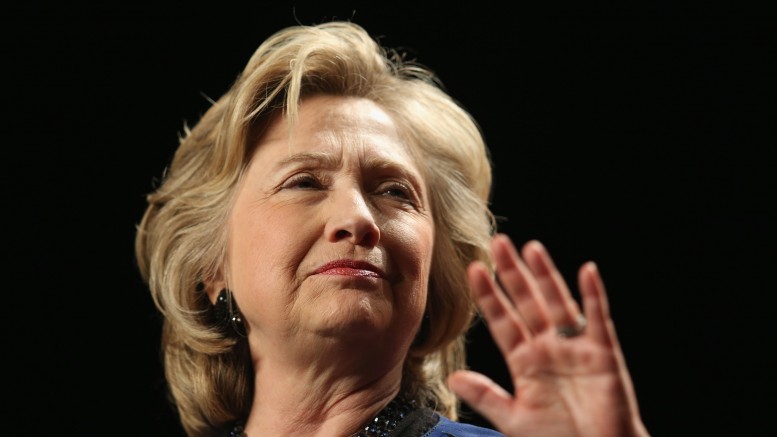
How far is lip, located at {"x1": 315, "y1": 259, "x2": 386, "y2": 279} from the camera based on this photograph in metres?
1.79

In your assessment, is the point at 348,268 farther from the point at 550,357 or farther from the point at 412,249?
the point at 550,357

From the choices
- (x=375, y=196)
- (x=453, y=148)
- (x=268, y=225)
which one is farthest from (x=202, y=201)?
(x=453, y=148)

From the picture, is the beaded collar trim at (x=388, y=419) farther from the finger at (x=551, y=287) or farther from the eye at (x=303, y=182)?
the finger at (x=551, y=287)

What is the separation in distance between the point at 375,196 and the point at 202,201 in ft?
1.63

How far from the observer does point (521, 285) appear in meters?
1.34

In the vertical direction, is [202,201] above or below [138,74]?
below

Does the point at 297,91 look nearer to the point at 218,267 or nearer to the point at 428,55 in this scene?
the point at 218,267

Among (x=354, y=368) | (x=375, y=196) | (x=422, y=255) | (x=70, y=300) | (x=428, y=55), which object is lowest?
(x=70, y=300)

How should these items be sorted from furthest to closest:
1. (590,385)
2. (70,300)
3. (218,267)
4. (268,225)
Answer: (70,300)
(218,267)
(268,225)
(590,385)

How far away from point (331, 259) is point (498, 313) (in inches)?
20.7

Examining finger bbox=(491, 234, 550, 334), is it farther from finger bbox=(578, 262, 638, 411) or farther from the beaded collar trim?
the beaded collar trim

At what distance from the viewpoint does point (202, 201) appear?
219cm

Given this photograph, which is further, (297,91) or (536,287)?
(297,91)

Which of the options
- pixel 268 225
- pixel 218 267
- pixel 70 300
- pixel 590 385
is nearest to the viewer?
pixel 590 385
